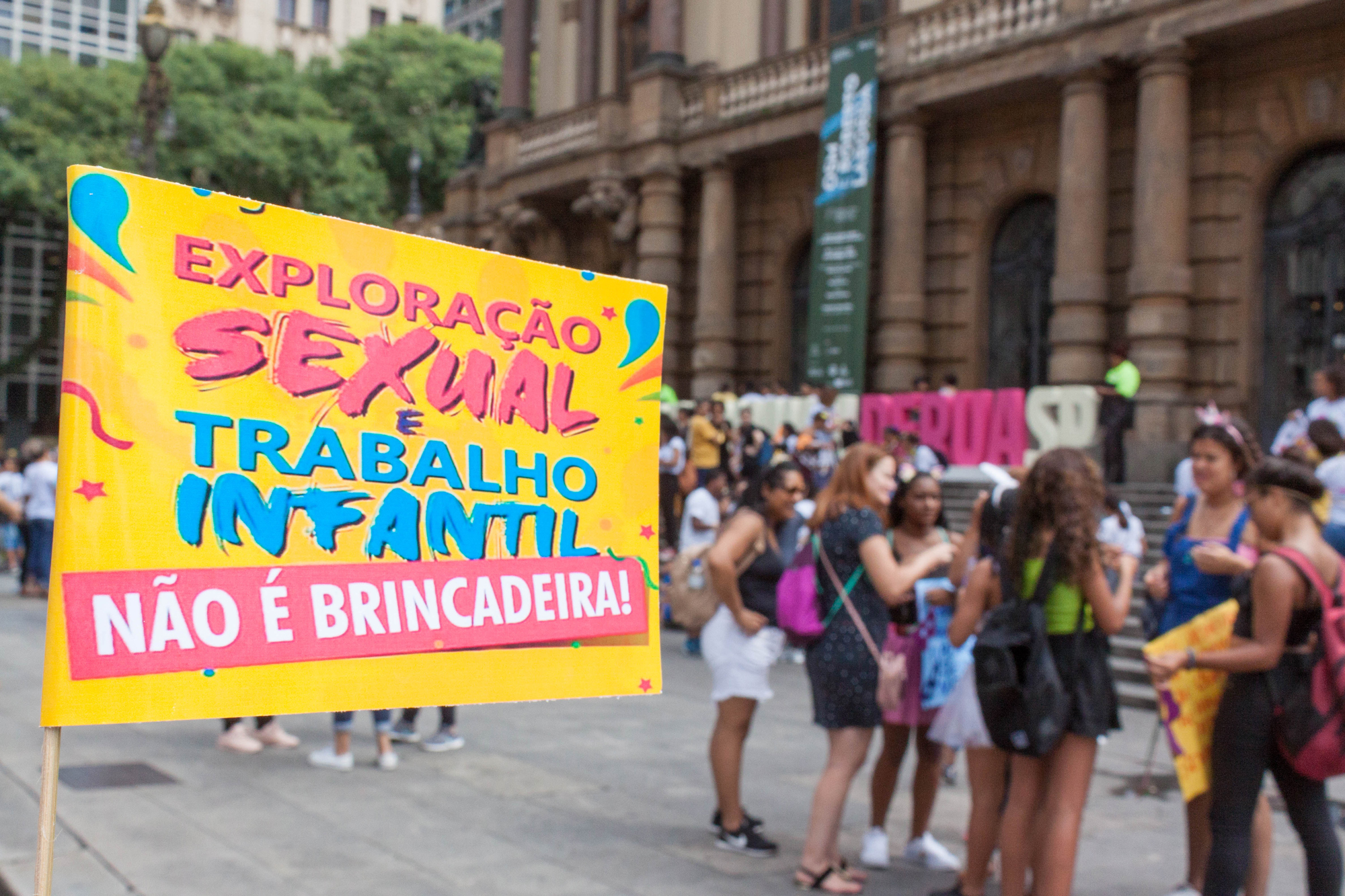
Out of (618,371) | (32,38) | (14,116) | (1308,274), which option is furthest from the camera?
(32,38)

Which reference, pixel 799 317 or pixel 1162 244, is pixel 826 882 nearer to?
pixel 1162 244

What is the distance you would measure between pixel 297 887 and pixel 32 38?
60201mm

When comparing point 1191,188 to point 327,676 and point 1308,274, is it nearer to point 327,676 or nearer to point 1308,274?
point 1308,274

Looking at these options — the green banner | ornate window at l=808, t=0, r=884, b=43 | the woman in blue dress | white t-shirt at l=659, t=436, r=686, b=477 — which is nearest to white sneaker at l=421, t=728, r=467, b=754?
the woman in blue dress

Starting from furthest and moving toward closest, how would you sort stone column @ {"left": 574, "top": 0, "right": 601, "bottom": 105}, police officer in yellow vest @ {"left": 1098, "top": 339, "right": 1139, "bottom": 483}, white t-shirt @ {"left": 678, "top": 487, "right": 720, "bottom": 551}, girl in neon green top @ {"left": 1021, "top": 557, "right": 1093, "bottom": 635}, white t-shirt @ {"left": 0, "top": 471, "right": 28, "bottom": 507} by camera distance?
1. stone column @ {"left": 574, "top": 0, "right": 601, "bottom": 105}
2. white t-shirt @ {"left": 0, "top": 471, "right": 28, "bottom": 507}
3. police officer in yellow vest @ {"left": 1098, "top": 339, "right": 1139, "bottom": 483}
4. white t-shirt @ {"left": 678, "top": 487, "right": 720, "bottom": 551}
5. girl in neon green top @ {"left": 1021, "top": 557, "right": 1093, "bottom": 635}

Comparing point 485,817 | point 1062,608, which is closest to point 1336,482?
point 1062,608

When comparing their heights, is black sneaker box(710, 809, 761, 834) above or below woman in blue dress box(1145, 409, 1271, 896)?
below

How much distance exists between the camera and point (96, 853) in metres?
5.45

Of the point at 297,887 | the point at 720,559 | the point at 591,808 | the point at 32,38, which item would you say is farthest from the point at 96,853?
the point at 32,38

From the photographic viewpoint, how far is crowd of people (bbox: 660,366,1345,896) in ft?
13.6

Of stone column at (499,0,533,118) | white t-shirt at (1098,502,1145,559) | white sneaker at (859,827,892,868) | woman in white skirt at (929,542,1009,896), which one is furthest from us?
stone column at (499,0,533,118)

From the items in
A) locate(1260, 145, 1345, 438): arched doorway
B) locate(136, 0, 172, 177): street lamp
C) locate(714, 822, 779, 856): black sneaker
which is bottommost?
locate(714, 822, 779, 856): black sneaker

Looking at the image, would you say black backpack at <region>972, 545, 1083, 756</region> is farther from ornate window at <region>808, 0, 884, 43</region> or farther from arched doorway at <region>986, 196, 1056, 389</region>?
ornate window at <region>808, 0, 884, 43</region>

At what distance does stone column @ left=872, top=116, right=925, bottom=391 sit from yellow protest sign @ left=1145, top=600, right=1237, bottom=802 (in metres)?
14.0
